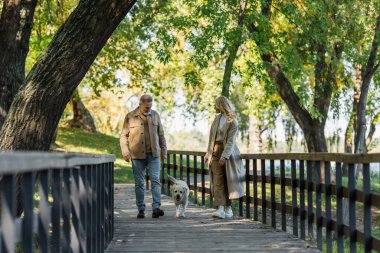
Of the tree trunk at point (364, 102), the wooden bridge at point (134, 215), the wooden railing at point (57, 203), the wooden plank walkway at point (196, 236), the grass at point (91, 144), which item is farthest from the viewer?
the grass at point (91, 144)

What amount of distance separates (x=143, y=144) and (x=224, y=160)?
1302 mm

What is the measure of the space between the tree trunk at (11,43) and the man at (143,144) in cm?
208

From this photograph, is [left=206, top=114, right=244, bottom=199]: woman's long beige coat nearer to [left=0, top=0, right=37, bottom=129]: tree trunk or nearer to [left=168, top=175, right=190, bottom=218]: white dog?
[left=168, top=175, right=190, bottom=218]: white dog

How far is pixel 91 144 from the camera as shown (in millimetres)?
32250

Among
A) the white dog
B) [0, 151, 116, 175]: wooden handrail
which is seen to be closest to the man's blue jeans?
the white dog

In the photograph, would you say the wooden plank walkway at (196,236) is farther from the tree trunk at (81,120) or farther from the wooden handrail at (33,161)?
the tree trunk at (81,120)

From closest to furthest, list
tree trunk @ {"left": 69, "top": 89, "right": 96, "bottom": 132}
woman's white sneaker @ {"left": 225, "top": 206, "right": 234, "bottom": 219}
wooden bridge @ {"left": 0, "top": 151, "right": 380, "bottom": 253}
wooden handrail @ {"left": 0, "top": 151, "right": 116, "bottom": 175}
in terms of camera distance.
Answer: wooden handrail @ {"left": 0, "top": 151, "right": 116, "bottom": 175} < wooden bridge @ {"left": 0, "top": 151, "right": 380, "bottom": 253} < woman's white sneaker @ {"left": 225, "top": 206, "right": 234, "bottom": 219} < tree trunk @ {"left": 69, "top": 89, "right": 96, "bottom": 132}

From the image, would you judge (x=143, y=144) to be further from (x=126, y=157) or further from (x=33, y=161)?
(x=33, y=161)

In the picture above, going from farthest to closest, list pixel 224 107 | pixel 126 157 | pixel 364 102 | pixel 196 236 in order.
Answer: pixel 364 102 → pixel 224 107 → pixel 126 157 → pixel 196 236

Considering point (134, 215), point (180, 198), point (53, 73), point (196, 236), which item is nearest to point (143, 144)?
point (180, 198)

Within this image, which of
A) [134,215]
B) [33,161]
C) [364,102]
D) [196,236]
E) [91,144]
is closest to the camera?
[33,161]

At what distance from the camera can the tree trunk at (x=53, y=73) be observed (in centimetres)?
883

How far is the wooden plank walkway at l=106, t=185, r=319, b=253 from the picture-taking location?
8375 millimetres

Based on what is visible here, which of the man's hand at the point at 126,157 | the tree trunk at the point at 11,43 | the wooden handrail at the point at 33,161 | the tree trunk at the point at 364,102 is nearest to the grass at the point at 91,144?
the tree trunk at the point at 364,102
